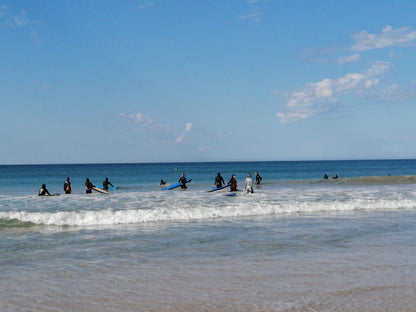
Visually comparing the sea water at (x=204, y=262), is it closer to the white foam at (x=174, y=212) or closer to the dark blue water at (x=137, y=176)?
the white foam at (x=174, y=212)

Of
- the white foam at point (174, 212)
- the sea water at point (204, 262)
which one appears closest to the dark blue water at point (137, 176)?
the white foam at point (174, 212)

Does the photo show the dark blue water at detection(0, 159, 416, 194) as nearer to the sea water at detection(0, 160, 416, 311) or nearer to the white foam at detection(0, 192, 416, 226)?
the white foam at detection(0, 192, 416, 226)

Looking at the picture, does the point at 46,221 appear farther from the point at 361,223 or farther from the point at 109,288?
the point at 361,223

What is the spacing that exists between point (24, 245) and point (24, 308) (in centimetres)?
606

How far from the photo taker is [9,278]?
832 centimetres

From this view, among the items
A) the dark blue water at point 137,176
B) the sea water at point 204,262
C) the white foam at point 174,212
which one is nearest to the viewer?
the sea water at point 204,262

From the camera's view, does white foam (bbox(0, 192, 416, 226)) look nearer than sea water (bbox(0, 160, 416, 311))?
No

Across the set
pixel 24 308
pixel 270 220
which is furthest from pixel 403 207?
pixel 24 308

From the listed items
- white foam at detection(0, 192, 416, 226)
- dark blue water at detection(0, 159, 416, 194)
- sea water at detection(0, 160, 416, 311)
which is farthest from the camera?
dark blue water at detection(0, 159, 416, 194)

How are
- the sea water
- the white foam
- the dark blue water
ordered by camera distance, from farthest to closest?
1. the dark blue water
2. the white foam
3. the sea water

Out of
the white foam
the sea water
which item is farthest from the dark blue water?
the sea water

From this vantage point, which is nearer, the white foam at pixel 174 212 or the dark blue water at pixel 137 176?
the white foam at pixel 174 212

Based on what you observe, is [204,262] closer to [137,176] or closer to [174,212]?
[174,212]

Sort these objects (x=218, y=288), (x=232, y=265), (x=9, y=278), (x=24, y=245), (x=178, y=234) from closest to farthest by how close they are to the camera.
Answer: (x=218, y=288)
(x=9, y=278)
(x=232, y=265)
(x=24, y=245)
(x=178, y=234)
